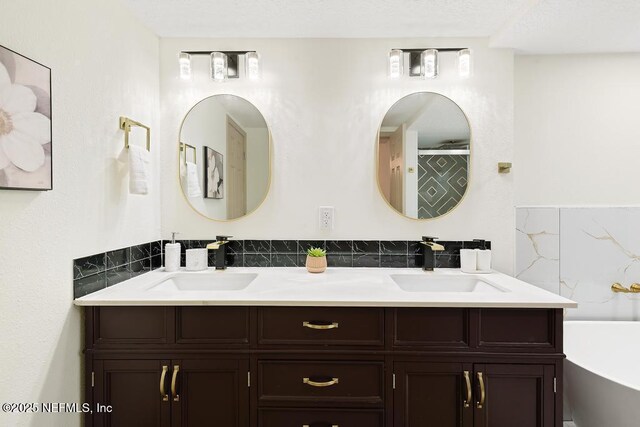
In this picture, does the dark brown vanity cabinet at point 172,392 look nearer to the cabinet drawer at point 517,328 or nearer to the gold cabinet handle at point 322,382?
the gold cabinet handle at point 322,382

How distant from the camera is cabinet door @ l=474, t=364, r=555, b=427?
1384 mm

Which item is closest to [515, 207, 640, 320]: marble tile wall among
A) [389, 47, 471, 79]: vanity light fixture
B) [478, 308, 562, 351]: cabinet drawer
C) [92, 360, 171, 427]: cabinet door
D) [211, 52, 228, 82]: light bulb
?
[478, 308, 562, 351]: cabinet drawer

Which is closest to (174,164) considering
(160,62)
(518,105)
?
(160,62)

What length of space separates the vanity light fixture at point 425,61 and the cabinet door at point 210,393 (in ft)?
5.58

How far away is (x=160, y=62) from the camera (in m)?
2.07

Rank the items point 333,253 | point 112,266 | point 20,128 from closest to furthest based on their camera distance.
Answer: point 20,128 → point 112,266 → point 333,253

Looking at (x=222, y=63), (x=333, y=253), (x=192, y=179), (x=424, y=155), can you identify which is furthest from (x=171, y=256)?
(x=424, y=155)

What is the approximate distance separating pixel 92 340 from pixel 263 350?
27.5 inches

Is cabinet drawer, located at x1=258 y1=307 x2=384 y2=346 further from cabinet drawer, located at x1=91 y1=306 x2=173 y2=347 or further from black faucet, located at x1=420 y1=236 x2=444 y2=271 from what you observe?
black faucet, located at x1=420 y1=236 x2=444 y2=271

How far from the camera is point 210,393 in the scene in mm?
1416

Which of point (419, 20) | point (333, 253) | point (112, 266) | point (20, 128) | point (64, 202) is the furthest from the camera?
point (333, 253)

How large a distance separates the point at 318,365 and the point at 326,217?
87cm

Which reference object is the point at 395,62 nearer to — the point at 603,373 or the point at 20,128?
the point at 20,128

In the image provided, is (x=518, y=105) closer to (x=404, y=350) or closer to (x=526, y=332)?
(x=526, y=332)
